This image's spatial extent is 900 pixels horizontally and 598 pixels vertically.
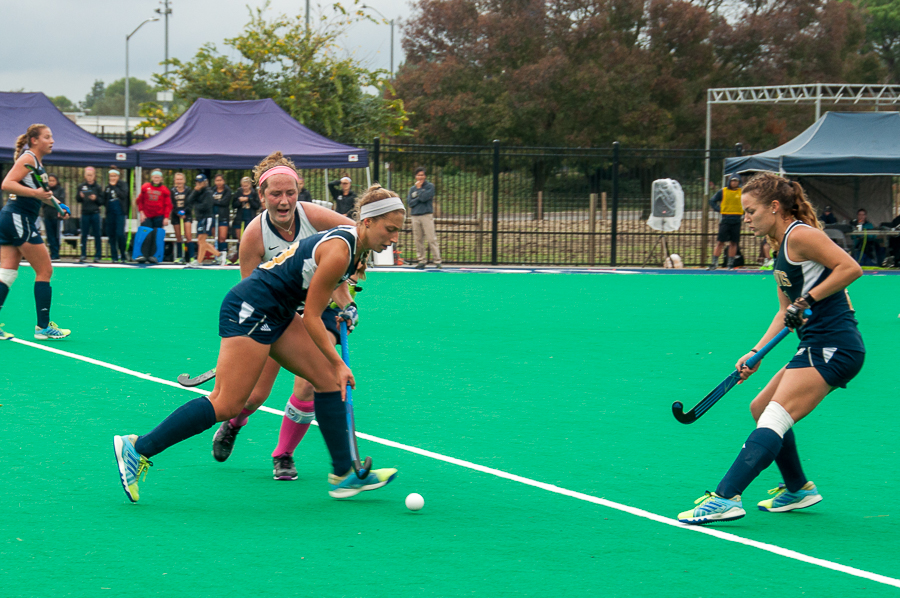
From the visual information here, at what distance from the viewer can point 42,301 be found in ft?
32.1

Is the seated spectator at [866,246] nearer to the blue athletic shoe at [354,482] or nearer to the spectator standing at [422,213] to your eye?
the spectator standing at [422,213]

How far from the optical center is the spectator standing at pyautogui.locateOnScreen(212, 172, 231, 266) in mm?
19484

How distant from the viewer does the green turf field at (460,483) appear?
4000 mm

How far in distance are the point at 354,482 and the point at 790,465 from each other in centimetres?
222

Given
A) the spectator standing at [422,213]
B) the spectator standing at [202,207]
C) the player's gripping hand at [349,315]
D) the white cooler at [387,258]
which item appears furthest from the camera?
the white cooler at [387,258]

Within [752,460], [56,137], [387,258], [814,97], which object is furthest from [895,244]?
[752,460]

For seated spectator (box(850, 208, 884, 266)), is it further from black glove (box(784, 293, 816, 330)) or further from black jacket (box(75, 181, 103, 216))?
black glove (box(784, 293, 816, 330))

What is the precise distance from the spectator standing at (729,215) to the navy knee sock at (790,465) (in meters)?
15.3

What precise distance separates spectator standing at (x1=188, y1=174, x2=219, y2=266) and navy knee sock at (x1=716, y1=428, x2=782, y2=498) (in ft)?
54.1

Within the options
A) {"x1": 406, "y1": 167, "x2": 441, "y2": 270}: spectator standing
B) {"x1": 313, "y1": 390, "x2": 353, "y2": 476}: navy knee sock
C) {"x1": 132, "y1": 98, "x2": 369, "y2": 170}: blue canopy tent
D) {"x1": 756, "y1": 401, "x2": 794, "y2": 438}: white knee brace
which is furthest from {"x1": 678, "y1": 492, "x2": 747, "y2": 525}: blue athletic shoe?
{"x1": 132, "y1": 98, "x2": 369, "y2": 170}: blue canopy tent

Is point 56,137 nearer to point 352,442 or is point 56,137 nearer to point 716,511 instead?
point 352,442

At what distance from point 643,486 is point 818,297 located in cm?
142

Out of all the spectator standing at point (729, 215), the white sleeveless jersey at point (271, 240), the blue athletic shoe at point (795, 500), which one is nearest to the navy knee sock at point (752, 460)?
the blue athletic shoe at point (795, 500)

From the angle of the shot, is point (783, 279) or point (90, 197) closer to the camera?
point (783, 279)
